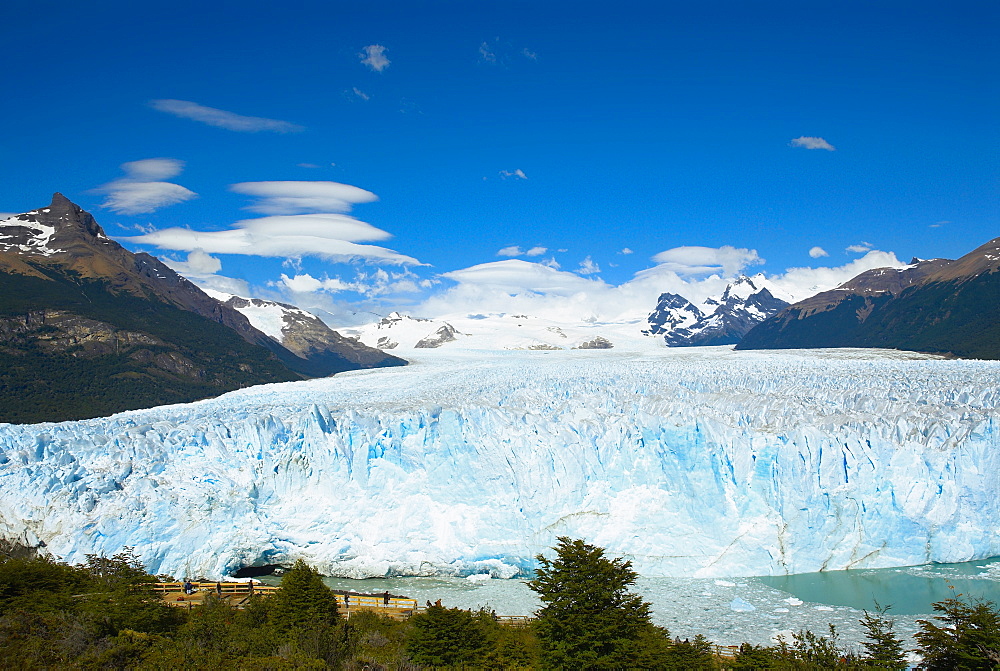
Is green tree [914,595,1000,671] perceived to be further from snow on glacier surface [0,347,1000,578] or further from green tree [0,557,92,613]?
green tree [0,557,92,613]

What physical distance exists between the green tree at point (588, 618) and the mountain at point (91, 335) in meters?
52.1

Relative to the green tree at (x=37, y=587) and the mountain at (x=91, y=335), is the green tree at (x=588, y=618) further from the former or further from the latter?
the mountain at (x=91, y=335)

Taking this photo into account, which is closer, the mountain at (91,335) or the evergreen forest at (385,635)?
the evergreen forest at (385,635)

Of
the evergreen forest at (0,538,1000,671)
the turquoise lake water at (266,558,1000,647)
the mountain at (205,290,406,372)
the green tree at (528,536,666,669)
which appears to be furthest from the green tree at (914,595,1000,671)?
the mountain at (205,290,406,372)

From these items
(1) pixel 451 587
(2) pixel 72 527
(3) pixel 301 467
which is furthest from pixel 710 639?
(2) pixel 72 527

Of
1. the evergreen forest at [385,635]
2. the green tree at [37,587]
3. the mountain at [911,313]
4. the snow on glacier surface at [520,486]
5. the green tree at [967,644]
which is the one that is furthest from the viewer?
the mountain at [911,313]

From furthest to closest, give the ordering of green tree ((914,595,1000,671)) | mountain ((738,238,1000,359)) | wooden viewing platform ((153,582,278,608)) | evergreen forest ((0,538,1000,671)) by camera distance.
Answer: mountain ((738,238,1000,359)) < wooden viewing platform ((153,582,278,608)) < evergreen forest ((0,538,1000,671)) < green tree ((914,595,1000,671))

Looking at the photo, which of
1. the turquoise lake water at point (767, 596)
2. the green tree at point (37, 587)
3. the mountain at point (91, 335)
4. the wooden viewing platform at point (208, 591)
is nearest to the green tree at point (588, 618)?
the turquoise lake water at point (767, 596)

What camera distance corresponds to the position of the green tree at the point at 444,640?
11.5 meters

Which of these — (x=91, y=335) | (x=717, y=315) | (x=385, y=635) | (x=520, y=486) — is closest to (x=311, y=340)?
(x=91, y=335)

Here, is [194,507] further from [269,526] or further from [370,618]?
[370,618]

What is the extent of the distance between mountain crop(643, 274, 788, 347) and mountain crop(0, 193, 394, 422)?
10819 cm

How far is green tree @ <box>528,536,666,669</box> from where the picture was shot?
34.4 ft

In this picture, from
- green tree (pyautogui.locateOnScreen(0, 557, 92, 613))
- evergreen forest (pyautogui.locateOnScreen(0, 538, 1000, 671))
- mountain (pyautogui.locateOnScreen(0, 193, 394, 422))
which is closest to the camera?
evergreen forest (pyautogui.locateOnScreen(0, 538, 1000, 671))
